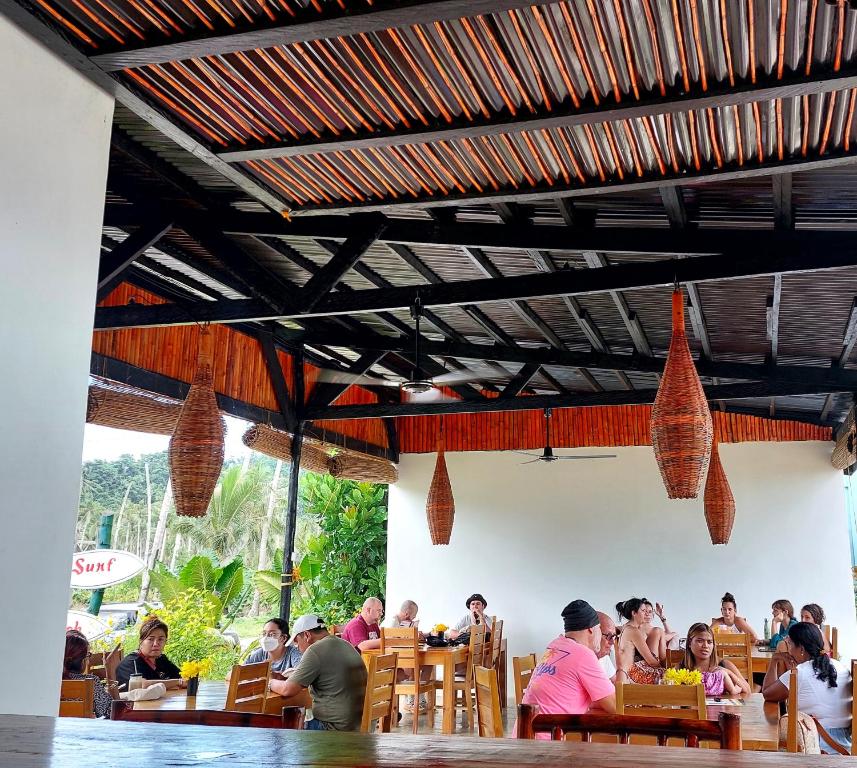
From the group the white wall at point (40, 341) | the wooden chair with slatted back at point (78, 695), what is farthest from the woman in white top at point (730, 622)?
the white wall at point (40, 341)

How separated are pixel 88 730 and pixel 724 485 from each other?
23.9 feet

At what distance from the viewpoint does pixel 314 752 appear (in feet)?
4.65

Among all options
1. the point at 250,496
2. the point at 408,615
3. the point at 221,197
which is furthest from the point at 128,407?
the point at 250,496

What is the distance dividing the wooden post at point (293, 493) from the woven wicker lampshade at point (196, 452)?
472cm

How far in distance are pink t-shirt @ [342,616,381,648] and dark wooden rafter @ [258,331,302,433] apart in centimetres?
249

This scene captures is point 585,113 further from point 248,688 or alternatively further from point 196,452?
point 248,688

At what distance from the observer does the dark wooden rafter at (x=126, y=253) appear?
5.57 metres

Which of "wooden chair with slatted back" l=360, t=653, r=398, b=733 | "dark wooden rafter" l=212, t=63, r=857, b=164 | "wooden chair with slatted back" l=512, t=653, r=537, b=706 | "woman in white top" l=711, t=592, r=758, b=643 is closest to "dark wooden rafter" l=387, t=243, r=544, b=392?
"dark wooden rafter" l=212, t=63, r=857, b=164

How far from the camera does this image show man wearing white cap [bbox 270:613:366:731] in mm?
5316

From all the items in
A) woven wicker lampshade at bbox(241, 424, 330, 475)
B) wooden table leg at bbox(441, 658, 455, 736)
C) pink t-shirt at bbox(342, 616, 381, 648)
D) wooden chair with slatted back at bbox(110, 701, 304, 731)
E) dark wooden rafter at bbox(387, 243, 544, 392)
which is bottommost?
wooden table leg at bbox(441, 658, 455, 736)

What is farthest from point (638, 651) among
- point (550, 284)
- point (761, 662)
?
point (550, 284)

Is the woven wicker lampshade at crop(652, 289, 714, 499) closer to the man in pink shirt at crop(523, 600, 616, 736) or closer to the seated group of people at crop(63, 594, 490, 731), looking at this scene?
the man in pink shirt at crop(523, 600, 616, 736)

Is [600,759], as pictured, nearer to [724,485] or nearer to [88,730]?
[88,730]

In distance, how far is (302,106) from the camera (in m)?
3.15
